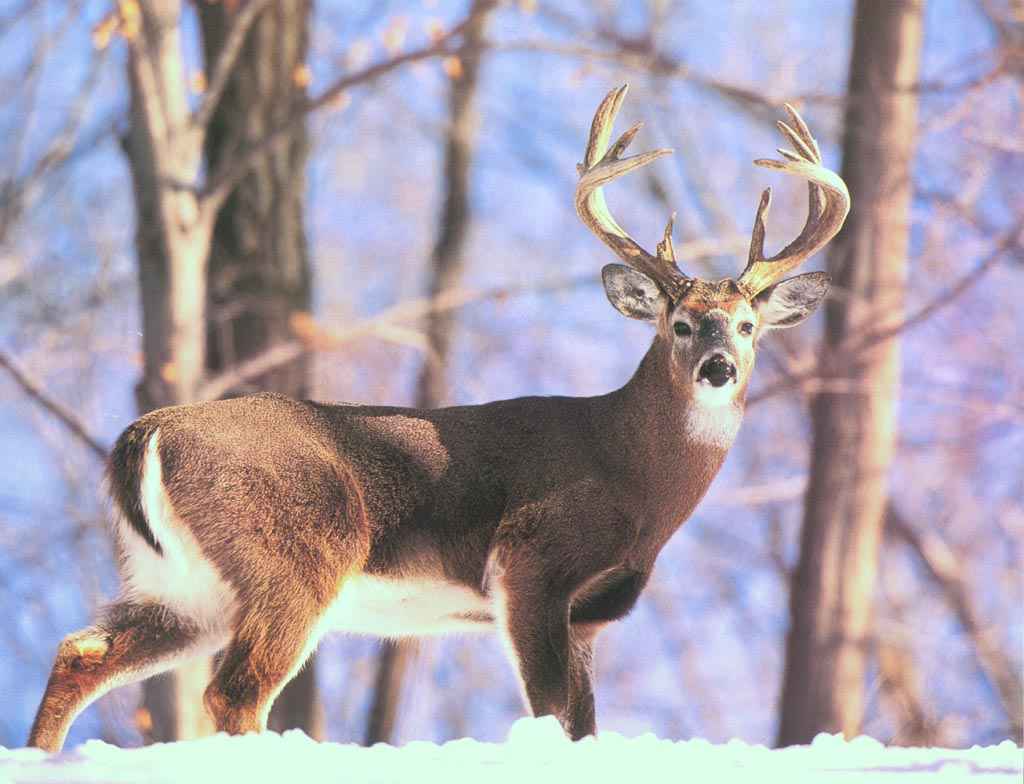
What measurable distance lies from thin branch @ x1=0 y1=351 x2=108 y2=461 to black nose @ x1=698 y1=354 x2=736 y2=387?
4461 millimetres

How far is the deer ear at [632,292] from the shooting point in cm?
664

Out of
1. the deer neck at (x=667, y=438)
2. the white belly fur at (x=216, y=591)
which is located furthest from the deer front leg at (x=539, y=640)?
the deer neck at (x=667, y=438)

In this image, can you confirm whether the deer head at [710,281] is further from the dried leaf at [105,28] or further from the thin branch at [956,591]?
the thin branch at [956,591]

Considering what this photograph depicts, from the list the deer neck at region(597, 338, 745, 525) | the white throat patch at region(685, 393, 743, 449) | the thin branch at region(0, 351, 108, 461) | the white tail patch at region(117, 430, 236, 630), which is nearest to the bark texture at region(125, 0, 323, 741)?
the thin branch at region(0, 351, 108, 461)

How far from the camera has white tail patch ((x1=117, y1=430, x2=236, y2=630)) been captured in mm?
5715

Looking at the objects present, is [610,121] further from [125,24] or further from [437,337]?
[437,337]

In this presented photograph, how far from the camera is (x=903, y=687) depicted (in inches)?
680

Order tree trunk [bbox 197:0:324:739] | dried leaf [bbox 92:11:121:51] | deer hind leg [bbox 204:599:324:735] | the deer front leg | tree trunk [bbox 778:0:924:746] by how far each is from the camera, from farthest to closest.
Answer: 1. tree trunk [bbox 778:0:924:746]
2. tree trunk [bbox 197:0:324:739]
3. dried leaf [bbox 92:11:121:51]
4. the deer front leg
5. deer hind leg [bbox 204:599:324:735]

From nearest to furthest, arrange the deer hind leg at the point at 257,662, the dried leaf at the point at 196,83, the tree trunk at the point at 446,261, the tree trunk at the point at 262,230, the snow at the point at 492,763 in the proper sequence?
the snow at the point at 492,763 < the deer hind leg at the point at 257,662 < the dried leaf at the point at 196,83 < the tree trunk at the point at 262,230 < the tree trunk at the point at 446,261

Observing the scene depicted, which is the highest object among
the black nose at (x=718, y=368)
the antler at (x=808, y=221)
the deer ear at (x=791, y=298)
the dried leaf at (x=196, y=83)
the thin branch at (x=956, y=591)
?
the dried leaf at (x=196, y=83)

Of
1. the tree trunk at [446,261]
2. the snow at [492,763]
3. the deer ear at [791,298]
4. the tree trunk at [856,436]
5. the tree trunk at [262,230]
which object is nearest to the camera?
the snow at [492,763]

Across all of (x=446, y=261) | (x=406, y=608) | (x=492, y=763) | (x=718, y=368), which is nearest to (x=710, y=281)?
(x=718, y=368)

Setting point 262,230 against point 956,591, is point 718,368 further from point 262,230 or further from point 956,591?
point 956,591

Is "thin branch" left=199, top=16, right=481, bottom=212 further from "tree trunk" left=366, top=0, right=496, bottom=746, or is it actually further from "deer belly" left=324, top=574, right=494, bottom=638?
"tree trunk" left=366, top=0, right=496, bottom=746
